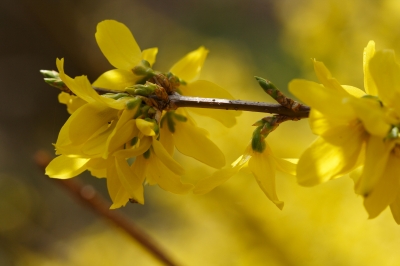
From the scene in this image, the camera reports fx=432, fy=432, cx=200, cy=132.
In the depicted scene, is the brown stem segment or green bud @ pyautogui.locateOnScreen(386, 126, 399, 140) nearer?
green bud @ pyautogui.locateOnScreen(386, 126, 399, 140)

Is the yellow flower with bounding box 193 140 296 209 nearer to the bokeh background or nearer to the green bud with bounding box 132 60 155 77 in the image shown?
the green bud with bounding box 132 60 155 77

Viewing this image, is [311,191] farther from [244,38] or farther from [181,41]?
[244,38]

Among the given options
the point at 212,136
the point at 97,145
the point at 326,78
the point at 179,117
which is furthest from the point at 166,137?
the point at 212,136

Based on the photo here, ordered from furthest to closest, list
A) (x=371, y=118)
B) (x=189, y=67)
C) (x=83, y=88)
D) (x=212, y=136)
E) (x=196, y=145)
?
1. (x=212, y=136)
2. (x=189, y=67)
3. (x=196, y=145)
4. (x=83, y=88)
5. (x=371, y=118)

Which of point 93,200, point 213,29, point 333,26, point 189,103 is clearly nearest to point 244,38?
point 213,29

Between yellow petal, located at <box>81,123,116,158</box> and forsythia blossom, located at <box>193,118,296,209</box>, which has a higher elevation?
forsythia blossom, located at <box>193,118,296,209</box>

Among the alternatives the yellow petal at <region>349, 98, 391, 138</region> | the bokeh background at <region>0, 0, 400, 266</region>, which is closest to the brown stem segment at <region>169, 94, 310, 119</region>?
the yellow petal at <region>349, 98, 391, 138</region>

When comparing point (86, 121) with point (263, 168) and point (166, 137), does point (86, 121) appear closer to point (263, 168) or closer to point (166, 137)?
point (166, 137)
